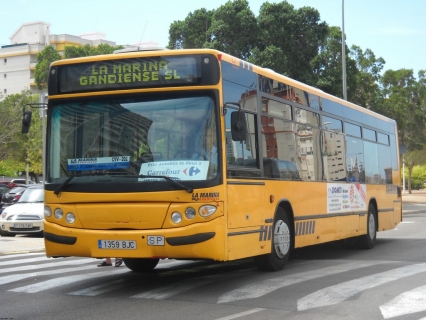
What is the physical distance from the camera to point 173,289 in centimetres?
1026

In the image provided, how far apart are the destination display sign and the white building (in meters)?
95.0

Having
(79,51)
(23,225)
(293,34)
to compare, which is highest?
(79,51)

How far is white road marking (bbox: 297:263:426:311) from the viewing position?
8953 mm

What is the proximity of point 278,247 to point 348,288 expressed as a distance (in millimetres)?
2018

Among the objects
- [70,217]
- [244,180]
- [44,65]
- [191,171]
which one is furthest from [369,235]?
[44,65]

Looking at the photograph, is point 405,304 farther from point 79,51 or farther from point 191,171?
point 79,51

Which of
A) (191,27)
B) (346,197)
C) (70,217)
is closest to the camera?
(70,217)

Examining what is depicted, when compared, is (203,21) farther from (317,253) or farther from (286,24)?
(317,253)

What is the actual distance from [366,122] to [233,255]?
8.78m

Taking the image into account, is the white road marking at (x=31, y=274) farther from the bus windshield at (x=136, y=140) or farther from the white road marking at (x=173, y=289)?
the white road marking at (x=173, y=289)

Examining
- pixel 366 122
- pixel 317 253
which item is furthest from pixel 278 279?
pixel 366 122

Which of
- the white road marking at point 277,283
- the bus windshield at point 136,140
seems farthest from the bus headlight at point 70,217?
the white road marking at point 277,283

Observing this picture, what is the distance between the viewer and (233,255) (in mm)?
9984

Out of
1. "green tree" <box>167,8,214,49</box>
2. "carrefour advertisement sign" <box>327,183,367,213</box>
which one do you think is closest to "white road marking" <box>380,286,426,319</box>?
"carrefour advertisement sign" <box>327,183,367,213</box>
